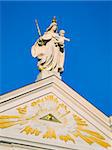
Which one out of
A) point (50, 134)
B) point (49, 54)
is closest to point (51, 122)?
point (50, 134)

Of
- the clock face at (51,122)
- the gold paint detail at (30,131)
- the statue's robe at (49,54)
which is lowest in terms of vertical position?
the gold paint detail at (30,131)

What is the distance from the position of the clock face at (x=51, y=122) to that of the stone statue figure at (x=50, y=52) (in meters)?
1.14

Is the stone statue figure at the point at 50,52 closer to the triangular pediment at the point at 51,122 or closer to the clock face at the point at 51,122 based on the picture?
the triangular pediment at the point at 51,122

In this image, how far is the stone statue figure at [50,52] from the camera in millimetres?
19016

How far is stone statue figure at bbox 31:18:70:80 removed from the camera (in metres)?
19.0

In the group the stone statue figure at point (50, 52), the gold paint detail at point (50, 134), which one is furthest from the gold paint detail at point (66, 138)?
the stone statue figure at point (50, 52)

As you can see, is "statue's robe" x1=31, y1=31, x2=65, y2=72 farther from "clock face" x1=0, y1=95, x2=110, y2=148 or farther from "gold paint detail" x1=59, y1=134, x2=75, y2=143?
"gold paint detail" x1=59, y1=134, x2=75, y2=143

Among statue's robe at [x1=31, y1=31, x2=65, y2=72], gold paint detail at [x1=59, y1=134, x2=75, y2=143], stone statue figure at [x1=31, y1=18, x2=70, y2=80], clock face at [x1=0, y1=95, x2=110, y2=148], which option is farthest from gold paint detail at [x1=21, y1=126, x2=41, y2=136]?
statue's robe at [x1=31, y1=31, x2=65, y2=72]

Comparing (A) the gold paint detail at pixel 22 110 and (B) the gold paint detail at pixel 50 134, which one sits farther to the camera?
(A) the gold paint detail at pixel 22 110

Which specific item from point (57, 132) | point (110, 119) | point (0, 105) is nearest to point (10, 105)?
point (0, 105)

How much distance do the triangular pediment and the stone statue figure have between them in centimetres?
81

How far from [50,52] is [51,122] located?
2818mm

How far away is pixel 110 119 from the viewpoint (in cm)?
1848

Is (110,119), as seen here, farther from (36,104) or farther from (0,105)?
(0,105)
